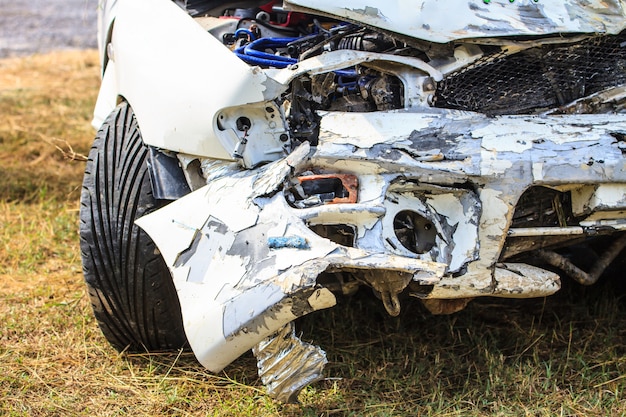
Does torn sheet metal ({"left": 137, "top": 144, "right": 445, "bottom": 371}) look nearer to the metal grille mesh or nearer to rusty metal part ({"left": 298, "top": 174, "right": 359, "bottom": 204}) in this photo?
rusty metal part ({"left": 298, "top": 174, "right": 359, "bottom": 204})

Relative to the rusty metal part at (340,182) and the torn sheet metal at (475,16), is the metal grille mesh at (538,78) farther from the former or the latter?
the rusty metal part at (340,182)

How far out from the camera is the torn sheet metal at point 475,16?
8.91ft

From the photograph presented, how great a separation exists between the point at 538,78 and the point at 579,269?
698 millimetres

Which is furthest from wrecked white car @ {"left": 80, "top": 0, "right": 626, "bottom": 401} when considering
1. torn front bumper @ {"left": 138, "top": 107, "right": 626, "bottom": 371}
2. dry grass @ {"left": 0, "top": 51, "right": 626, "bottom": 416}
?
dry grass @ {"left": 0, "top": 51, "right": 626, "bottom": 416}

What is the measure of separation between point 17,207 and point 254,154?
272cm

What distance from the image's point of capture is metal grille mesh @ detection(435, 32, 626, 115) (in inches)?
114

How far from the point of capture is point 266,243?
2469mm

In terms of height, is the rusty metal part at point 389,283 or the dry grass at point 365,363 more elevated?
the rusty metal part at point 389,283

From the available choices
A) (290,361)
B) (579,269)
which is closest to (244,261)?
Answer: (290,361)

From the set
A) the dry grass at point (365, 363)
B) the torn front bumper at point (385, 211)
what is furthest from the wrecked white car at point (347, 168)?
the dry grass at point (365, 363)

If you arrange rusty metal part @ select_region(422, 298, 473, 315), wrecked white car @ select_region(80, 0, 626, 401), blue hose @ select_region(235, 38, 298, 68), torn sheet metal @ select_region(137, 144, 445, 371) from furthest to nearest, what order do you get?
blue hose @ select_region(235, 38, 298, 68) → rusty metal part @ select_region(422, 298, 473, 315) → wrecked white car @ select_region(80, 0, 626, 401) → torn sheet metal @ select_region(137, 144, 445, 371)

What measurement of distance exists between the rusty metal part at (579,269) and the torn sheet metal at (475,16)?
762 mm

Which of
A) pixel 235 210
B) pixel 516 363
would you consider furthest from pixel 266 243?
pixel 516 363

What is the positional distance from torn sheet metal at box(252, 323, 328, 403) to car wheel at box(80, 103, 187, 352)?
648mm
